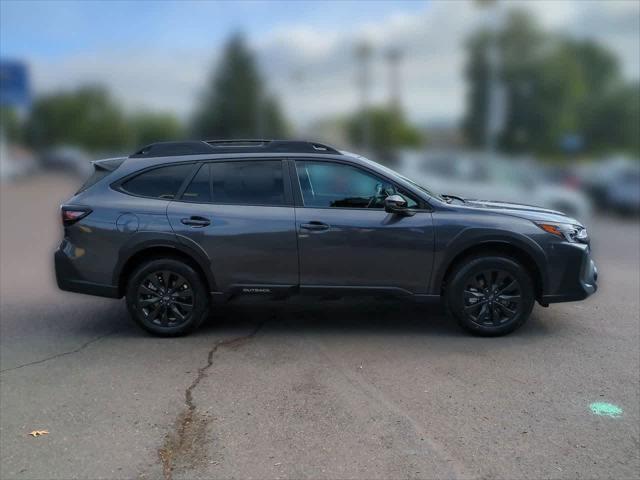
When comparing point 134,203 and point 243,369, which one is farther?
point 134,203

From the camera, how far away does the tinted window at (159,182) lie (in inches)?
223

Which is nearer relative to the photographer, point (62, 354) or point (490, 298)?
point (62, 354)

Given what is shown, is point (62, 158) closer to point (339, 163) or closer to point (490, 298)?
point (339, 163)

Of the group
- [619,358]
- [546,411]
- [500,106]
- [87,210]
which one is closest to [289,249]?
[87,210]

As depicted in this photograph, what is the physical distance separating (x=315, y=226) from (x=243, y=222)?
645 mm

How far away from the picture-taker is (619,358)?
5055 mm

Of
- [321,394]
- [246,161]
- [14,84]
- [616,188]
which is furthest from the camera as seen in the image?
[14,84]

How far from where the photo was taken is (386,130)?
61.4 m

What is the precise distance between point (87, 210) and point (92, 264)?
1.62 feet

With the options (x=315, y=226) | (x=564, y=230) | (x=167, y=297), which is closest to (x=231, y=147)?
(x=315, y=226)

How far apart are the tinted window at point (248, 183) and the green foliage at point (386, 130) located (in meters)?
45.5

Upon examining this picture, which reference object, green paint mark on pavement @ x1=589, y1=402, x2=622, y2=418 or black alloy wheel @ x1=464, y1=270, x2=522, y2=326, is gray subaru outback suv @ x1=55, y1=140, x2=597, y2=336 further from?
green paint mark on pavement @ x1=589, y1=402, x2=622, y2=418

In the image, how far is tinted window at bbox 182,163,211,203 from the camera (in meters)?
5.63

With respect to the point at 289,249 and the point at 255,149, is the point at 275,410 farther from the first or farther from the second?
the point at 255,149
